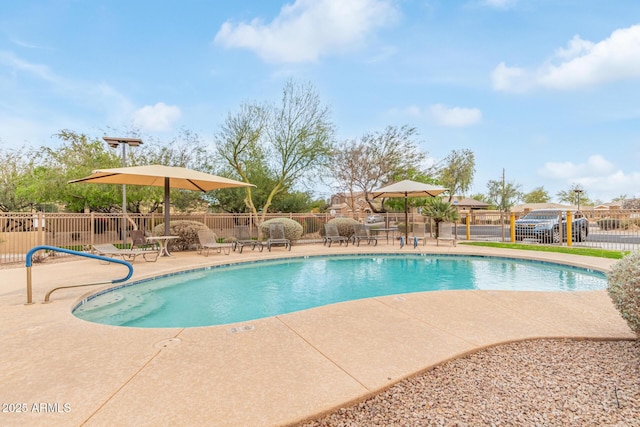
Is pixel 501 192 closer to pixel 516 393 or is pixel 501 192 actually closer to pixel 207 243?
pixel 207 243

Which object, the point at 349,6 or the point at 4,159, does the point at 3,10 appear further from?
the point at 4,159

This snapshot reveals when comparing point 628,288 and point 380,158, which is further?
point 380,158

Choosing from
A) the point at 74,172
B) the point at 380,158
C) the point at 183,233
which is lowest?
the point at 183,233

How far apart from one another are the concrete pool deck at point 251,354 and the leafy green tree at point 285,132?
1165cm

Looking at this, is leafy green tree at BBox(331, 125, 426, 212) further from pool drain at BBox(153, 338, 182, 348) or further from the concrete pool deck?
pool drain at BBox(153, 338, 182, 348)

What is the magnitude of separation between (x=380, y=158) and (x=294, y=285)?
17.6m

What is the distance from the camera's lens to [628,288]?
2881 millimetres

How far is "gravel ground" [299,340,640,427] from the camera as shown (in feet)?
6.49

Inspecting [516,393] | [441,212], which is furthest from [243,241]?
[516,393]

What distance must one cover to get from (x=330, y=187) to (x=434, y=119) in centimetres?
865

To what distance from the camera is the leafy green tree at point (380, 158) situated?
23078 millimetres

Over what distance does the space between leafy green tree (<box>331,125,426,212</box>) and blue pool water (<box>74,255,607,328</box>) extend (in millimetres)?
13319

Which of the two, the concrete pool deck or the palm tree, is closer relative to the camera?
the concrete pool deck

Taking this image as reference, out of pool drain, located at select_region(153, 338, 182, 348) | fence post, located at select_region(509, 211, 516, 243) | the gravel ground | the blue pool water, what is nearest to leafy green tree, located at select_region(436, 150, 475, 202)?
fence post, located at select_region(509, 211, 516, 243)
